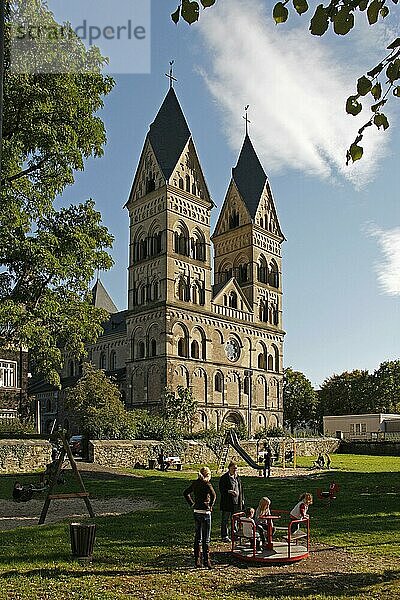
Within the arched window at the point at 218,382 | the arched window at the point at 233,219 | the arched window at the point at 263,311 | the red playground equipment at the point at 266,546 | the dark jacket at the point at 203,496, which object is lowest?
the red playground equipment at the point at 266,546

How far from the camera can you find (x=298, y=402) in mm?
91750

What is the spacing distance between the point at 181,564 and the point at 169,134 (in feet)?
216

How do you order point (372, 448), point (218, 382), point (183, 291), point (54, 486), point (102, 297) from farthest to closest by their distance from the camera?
1. point (102, 297)
2. point (218, 382)
3. point (183, 291)
4. point (372, 448)
5. point (54, 486)

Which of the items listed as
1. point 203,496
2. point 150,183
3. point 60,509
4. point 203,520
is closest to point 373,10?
point 203,496

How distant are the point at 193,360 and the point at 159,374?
4245 mm

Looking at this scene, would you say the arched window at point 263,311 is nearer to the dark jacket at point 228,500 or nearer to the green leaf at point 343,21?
the dark jacket at point 228,500

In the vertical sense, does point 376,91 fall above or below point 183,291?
below

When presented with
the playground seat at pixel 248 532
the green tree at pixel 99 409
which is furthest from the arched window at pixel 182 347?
the playground seat at pixel 248 532

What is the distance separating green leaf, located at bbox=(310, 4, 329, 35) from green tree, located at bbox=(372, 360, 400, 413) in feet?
287

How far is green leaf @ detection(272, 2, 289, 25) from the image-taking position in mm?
4578

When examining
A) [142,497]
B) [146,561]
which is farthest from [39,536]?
[142,497]

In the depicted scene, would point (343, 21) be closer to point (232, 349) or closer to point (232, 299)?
point (232, 349)

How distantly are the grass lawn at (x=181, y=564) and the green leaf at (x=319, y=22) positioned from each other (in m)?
7.89

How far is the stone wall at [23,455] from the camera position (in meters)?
30.7
